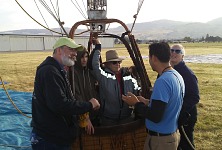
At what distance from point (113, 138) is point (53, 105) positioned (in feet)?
3.37

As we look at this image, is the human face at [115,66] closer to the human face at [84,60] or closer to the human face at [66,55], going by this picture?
the human face at [84,60]

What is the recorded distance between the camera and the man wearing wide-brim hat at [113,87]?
8.86 ft

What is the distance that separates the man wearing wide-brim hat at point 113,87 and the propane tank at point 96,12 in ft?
0.98

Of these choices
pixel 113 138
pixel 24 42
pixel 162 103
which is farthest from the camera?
pixel 24 42

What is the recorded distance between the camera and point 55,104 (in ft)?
5.76

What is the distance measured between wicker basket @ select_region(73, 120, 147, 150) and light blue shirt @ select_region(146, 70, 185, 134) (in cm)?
63

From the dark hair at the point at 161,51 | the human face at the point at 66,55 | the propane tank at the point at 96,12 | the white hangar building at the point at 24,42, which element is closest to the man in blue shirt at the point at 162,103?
the dark hair at the point at 161,51

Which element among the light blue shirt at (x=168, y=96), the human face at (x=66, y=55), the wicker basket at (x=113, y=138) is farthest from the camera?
the wicker basket at (x=113, y=138)

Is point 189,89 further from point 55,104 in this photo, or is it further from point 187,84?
point 55,104

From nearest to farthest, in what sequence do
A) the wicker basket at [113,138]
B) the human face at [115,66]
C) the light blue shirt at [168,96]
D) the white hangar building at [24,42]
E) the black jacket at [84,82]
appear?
the light blue shirt at [168,96] < the wicker basket at [113,138] < the black jacket at [84,82] < the human face at [115,66] < the white hangar building at [24,42]

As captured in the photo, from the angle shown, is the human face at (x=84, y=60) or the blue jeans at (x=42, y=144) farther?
the human face at (x=84, y=60)

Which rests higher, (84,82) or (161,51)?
(161,51)

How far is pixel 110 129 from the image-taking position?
255cm

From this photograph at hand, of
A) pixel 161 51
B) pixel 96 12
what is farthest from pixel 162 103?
pixel 96 12
